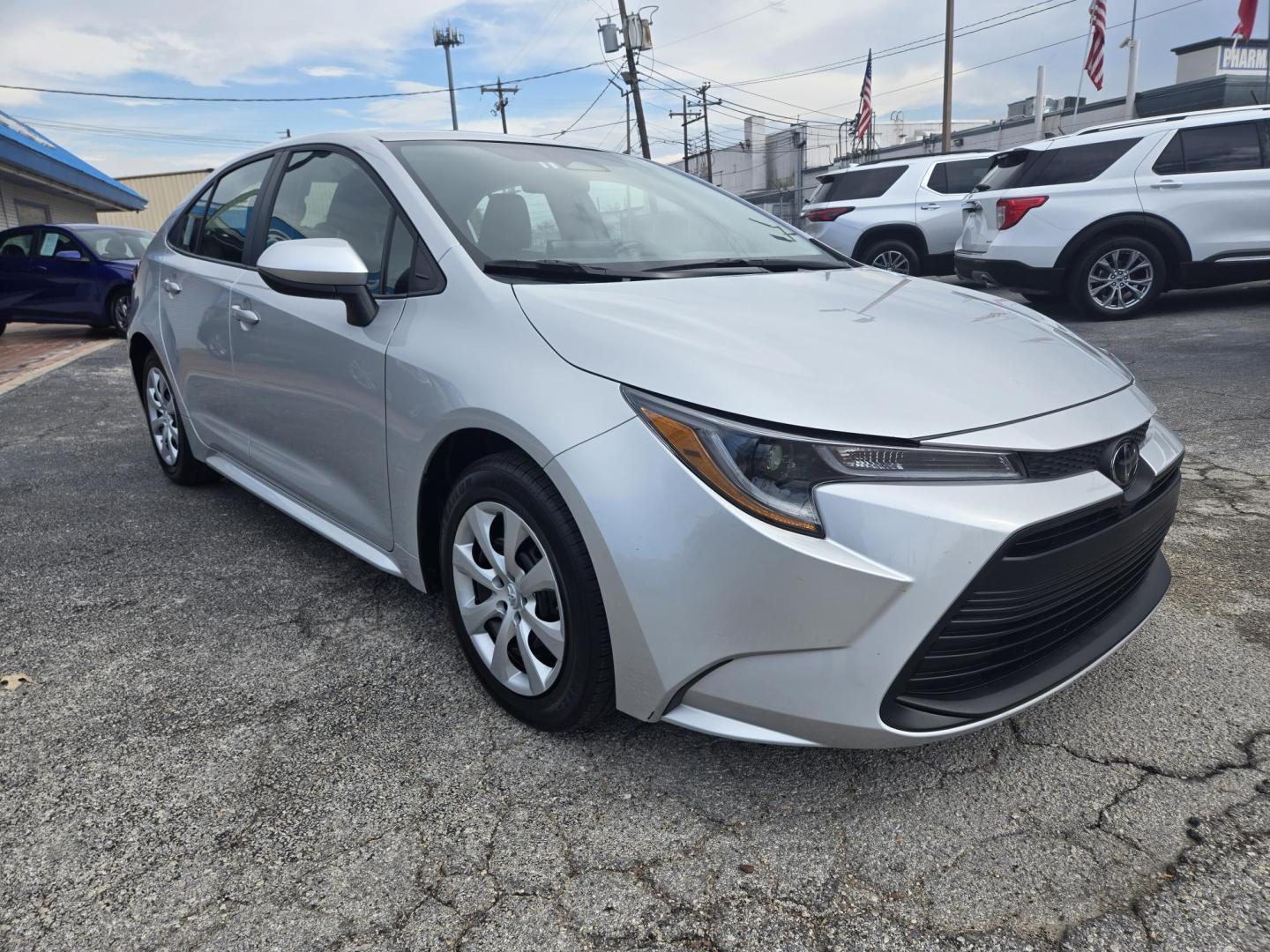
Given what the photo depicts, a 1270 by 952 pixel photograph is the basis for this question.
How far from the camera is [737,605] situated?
1.76 metres

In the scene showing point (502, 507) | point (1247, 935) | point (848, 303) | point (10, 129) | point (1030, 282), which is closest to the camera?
point (1247, 935)

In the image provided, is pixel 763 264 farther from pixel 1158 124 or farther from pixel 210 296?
pixel 1158 124

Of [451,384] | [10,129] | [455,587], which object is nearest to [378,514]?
[455,587]

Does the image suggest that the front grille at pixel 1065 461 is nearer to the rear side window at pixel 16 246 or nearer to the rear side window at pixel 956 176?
the rear side window at pixel 956 176

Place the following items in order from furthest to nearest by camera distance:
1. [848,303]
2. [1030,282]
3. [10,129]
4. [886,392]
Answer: [10,129]
[1030,282]
[848,303]
[886,392]

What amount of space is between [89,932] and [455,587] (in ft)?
3.45

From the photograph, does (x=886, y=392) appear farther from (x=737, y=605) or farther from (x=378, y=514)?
(x=378, y=514)

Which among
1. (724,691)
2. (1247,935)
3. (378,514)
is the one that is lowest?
(1247,935)

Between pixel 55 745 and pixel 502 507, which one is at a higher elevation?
pixel 502 507

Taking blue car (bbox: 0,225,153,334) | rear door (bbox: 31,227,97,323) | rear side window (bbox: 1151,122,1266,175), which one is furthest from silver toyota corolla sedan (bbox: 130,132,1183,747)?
rear door (bbox: 31,227,97,323)

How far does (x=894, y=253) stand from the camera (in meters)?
11.0

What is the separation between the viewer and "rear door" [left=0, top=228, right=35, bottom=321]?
11.4 meters

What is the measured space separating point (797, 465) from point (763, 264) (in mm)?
1220

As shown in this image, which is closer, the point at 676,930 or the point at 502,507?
the point at 676,930
